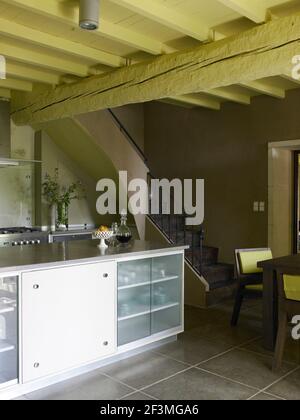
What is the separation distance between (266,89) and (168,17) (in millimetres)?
2523

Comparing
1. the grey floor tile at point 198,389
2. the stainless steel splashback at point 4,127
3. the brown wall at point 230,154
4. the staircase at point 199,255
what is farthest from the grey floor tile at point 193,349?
the stainless steel splashback at point 4,127

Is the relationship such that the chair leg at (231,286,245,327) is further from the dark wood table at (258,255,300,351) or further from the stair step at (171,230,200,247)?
the stair step at (171,230,200,247)

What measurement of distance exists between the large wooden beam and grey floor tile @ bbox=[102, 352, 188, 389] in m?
2.36

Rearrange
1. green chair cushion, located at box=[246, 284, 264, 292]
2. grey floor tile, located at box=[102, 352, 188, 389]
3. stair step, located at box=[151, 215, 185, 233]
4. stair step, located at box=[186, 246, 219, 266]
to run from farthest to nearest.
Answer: stair step, located at box=[151, 215, 185, 233] → stair step, located at box=[186, 246, 219, 266] → green chair cushion, located at box=[246, 284, 264, 292] → grey floor tile, located at box=[102, 352, 188, 389]

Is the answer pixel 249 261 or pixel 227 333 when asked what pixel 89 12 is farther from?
pixel 227 333

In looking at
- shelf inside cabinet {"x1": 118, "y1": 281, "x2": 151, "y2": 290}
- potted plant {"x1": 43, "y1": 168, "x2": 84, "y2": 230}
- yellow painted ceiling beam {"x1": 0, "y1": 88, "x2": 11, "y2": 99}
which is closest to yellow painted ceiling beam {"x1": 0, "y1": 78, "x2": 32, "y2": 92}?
yellow painted ceiling beam {"x1": 0, "y1": 88, "x2": 11, "y2": 99}

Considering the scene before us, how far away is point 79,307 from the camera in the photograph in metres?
3.24

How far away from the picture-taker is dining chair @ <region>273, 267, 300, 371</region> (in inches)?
130

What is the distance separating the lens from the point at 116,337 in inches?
139

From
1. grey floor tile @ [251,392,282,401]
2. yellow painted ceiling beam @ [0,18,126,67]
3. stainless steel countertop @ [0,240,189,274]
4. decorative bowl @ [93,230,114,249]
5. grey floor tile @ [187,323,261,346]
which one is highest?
yellow painted ceiling beam @ [0,18,126,67]

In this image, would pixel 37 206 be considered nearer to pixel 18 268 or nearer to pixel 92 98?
pixel 92 98

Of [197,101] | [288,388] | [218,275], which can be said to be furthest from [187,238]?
[288,388]

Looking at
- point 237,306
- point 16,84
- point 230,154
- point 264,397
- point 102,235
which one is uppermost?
point 16,84

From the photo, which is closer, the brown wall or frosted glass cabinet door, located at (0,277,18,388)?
frosted glass cabinet door, located at (0,277,18,388)
